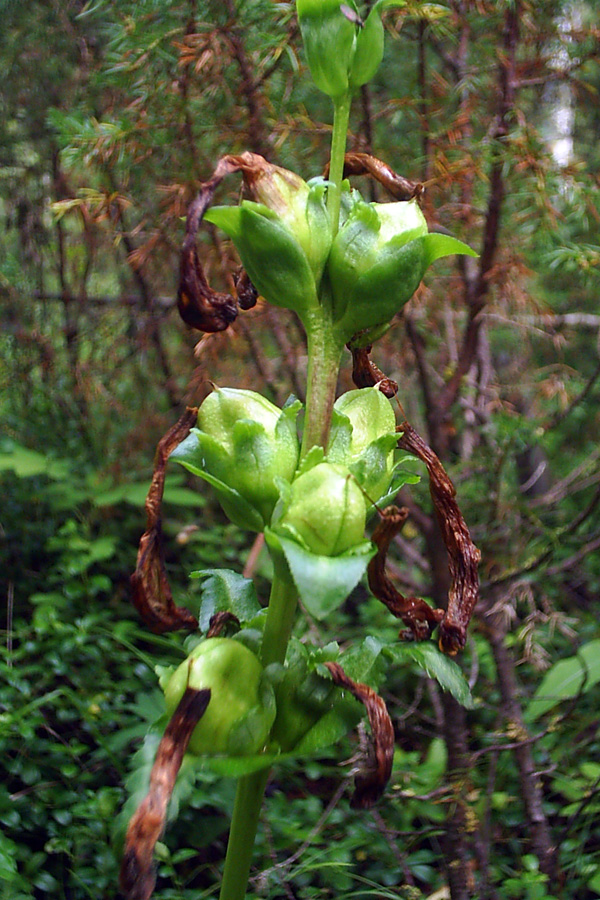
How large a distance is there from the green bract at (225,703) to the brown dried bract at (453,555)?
148mm

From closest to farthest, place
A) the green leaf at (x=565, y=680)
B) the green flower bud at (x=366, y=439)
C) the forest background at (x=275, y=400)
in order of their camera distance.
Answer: the green flower bud at (x=366, y=439) → the forest background at (x=275, y=400) → the green leaf at (x=565, y=680)

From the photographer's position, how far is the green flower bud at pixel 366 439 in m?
0.53

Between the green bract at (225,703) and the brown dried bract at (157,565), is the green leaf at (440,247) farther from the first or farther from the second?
the green bract at (225,703)

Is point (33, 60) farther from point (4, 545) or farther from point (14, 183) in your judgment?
point (4, 545)

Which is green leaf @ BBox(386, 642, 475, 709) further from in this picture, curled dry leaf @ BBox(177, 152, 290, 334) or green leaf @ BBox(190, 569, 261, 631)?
curled dry leaf @ BBox(177, 152, 290, 334)

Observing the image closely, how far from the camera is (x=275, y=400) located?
64.4 inches

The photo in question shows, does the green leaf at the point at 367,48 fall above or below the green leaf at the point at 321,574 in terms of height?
above

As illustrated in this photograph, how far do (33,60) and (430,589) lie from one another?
1.50 metres

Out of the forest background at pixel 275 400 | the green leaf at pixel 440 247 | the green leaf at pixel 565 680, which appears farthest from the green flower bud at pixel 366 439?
the green leaf at pixel 565 680

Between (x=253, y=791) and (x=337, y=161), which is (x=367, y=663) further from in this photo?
(x=337, y=161)

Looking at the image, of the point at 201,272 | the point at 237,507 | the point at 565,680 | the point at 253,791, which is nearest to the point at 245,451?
the point at 237,507

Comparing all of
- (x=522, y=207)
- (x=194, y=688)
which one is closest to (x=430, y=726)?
(x=522, y=207)

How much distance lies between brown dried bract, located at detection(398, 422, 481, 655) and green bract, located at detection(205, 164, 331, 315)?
0.47ft

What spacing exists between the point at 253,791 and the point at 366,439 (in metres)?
0.28
